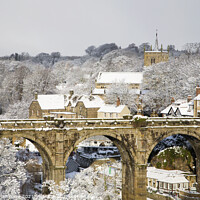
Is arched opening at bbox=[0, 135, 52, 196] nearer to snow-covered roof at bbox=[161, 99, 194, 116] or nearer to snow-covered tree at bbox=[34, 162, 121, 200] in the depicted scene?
snow-covered tree at bbox=[34, 162, 121, 200]

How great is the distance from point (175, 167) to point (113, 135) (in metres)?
11.4

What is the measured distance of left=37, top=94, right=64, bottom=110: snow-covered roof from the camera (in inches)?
2633

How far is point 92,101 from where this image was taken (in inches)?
2598

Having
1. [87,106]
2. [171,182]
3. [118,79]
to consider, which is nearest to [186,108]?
[171,182]

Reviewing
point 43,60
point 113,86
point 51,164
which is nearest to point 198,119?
point 51,164


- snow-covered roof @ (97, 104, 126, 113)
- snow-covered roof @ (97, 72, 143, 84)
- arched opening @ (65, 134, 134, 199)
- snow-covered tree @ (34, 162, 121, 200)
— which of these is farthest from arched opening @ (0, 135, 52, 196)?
snow-covered roof @ (97, 72, 143, 84)

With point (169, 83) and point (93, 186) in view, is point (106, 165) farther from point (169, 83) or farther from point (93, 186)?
point (169, 83)

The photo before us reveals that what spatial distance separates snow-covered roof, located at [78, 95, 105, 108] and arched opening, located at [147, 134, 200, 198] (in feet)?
84.6

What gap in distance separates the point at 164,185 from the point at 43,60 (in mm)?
154705

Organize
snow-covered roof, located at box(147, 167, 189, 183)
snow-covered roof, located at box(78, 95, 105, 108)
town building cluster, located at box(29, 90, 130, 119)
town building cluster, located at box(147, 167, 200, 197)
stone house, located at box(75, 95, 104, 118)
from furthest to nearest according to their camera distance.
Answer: snow-covered roof, located at box(78, 95, 105, 108)
stone house, located at box(75, 95, 104, 118)
town building cluster, located at box(29, 90, 130, 119)
snow-covered roof, located at box(147, 167, 189, 183)
town building cluster, located at box(147, 167, 200, 197)

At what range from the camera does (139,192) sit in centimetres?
3291

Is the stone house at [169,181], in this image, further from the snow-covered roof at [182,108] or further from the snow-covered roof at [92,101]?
the snow-covered roof at [92,101]

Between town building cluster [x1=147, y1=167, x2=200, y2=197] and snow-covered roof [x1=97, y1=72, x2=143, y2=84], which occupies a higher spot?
snow-covered roof [x1=97, y1=72, x2=143, y2=84]

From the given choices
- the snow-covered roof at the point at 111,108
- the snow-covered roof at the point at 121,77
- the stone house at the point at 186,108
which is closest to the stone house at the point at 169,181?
the stone house at the point at 186,108
